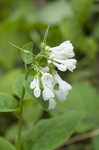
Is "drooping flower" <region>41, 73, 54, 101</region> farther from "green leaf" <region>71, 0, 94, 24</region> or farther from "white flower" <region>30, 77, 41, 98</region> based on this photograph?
"green leaf" <region>71, 0, 94, 24</region>

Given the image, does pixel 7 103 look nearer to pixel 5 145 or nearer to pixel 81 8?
pixel 5 145

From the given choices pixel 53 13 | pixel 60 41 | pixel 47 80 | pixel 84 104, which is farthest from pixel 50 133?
pixel 53 13

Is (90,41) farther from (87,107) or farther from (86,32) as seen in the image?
(87,107)

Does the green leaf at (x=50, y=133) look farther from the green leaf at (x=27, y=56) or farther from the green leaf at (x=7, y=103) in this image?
the green leaf at (x=27, y=56)

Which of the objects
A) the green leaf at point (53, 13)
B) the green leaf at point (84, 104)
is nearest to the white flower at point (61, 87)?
the green leaf at point (84, 104)

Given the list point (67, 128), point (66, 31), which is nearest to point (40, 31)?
point (66, 31)
